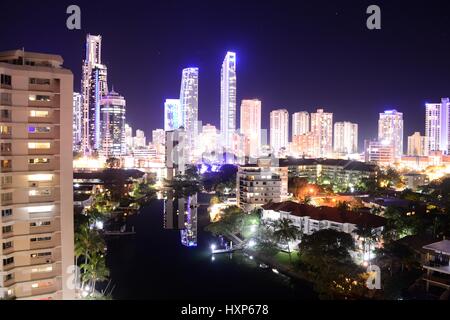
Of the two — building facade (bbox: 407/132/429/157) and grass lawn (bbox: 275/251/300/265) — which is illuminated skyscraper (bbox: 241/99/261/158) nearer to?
building facade (bbox: 407/132/429/157)

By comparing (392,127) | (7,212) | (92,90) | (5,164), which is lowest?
(7,212)

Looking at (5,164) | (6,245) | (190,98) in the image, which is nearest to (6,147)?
(5,164)

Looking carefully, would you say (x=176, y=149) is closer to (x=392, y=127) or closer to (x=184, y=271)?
(x=392, y=127)

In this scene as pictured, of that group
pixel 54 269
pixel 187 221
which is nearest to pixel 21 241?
pixel 54 269

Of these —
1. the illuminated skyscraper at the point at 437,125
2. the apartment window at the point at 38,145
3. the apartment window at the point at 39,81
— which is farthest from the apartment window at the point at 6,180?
the illuminated skyscraper at the point at 437,125

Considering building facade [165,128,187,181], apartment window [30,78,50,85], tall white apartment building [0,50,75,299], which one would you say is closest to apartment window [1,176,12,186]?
tall white apartment building [0,50,75,299]
